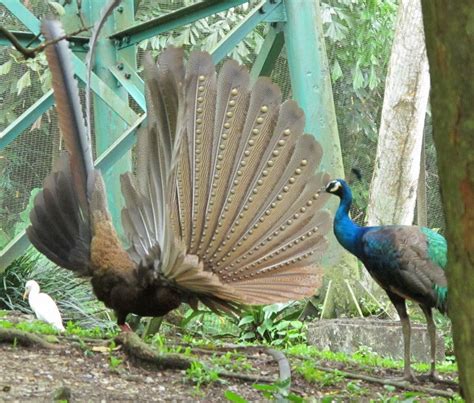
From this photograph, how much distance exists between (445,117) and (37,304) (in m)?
5.70

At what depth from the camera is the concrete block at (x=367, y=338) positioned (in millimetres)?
7297

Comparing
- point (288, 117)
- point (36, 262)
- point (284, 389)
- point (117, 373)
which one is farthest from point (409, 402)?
point (36, 262)

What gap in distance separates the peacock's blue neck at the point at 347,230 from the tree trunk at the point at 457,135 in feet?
12.6

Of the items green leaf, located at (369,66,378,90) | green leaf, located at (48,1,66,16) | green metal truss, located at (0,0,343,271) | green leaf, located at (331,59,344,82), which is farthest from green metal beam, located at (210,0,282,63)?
green leaf, located at (369,66,378,90)

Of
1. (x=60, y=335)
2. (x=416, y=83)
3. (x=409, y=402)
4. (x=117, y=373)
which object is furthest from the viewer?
(x=416, y=83)

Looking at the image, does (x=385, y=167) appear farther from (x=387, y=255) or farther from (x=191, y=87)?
(x=191, y=87)

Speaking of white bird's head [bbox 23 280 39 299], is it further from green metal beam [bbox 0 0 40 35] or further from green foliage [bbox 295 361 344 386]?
green foliage [bbox 295 361 344 386]

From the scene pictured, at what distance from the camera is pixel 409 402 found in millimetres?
3285

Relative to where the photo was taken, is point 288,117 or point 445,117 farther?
point 288,117

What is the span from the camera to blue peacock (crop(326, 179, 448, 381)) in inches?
207

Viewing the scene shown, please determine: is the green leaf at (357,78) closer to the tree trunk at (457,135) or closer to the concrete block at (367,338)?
the concrete block at (367,338)

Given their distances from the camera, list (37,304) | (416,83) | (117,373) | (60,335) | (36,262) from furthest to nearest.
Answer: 1. (416,83)
2. (36,262)
3. (37,304)
4. (60,335)
5. (117,373)

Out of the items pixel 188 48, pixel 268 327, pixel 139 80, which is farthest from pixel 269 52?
pixel 188 48

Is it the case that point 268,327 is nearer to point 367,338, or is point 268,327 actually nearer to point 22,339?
point 367,338
